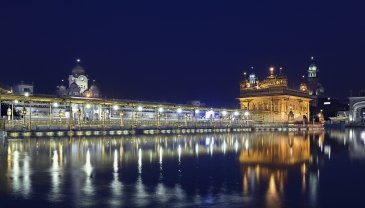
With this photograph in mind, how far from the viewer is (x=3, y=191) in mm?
10727

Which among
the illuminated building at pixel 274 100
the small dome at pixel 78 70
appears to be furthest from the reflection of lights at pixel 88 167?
the small dome at pixel 78 70

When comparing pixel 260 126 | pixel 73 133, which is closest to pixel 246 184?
pixel 73 133

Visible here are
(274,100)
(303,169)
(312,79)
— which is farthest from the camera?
(312,79)

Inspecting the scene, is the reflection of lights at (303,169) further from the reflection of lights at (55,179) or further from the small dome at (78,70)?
the small dome at (78,70)

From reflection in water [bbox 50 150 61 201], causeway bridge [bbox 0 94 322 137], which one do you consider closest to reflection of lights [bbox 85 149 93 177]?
reflection in water [bbox 50 150 61 201]

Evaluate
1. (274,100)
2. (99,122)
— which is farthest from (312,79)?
(99,122)

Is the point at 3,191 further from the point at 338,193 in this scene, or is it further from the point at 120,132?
the point at 120,132

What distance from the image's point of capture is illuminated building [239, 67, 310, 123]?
7375cm

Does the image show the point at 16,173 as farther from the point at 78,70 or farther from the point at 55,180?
the point at 78,70

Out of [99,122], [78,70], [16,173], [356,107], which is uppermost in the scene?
[78,70]

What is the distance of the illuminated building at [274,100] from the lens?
73.8 meters

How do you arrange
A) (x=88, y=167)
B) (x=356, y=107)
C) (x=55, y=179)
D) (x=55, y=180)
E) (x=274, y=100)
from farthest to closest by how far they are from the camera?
(x=356, y=107)
(x=274, y=100)
(x=88, y=167)
(x=55, y=179)
(x=55, y=180)

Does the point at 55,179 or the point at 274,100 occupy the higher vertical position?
the point at 274,100

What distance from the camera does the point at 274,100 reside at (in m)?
75.6
